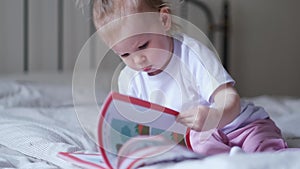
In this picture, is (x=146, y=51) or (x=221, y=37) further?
(x=221, y=37)

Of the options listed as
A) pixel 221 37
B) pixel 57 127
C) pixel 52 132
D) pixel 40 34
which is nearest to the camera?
pixel 52 132

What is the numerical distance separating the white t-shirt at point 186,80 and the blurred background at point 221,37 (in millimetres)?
1354

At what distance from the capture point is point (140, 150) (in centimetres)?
62

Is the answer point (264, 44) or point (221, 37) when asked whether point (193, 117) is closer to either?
point (221, 37)

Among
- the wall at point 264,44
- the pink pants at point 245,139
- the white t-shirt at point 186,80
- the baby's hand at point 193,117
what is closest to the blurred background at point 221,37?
the wall at point 264,44

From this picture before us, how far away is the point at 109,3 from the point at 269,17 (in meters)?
2.09

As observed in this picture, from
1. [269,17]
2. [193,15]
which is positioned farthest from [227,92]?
[269,17]

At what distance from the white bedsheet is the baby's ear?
219 millimetres

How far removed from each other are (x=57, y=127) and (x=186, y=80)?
37 cm

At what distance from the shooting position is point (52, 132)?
101cm

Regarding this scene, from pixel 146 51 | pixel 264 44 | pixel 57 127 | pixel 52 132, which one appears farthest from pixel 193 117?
pixel 264 44

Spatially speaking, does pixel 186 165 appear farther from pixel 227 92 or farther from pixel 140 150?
pixel 227 92

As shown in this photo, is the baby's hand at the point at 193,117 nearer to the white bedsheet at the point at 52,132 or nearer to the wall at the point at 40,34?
the white bedsheet at the point at 52,132

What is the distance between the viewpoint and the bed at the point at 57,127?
1.82 feet
